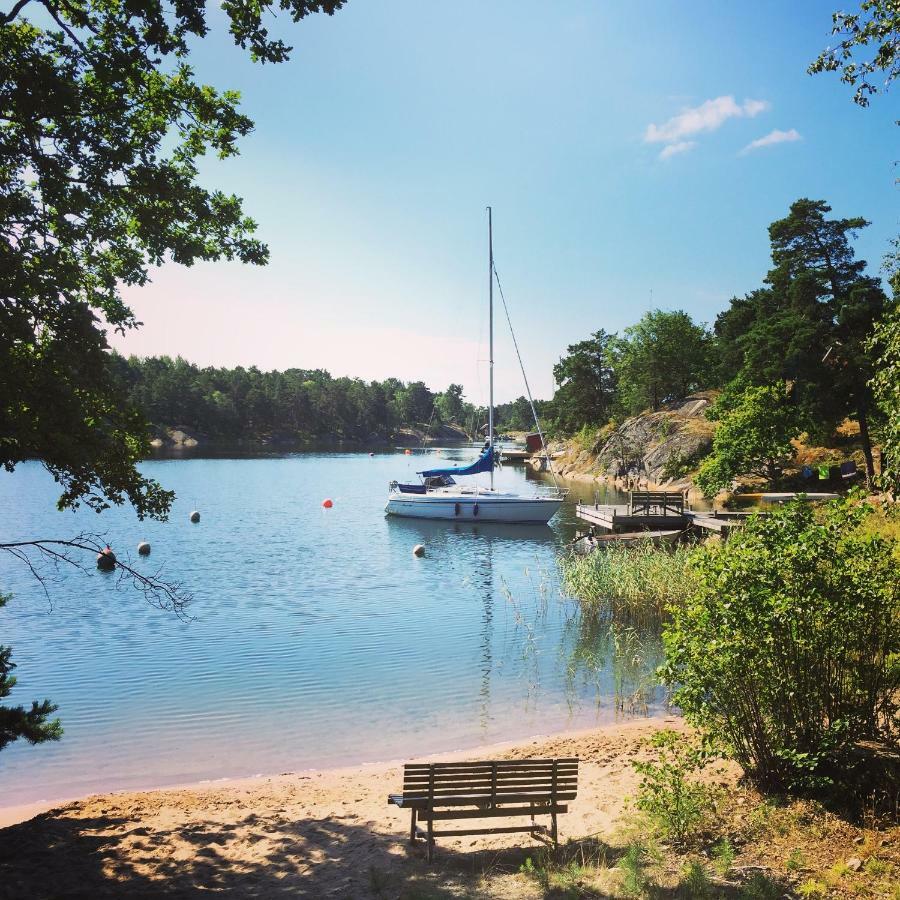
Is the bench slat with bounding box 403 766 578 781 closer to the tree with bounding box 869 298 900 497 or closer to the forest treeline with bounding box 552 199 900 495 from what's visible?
the tree with bounding box 869 298 900 497

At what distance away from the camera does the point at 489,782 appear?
836 centimetres

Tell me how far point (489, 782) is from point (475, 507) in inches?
1442

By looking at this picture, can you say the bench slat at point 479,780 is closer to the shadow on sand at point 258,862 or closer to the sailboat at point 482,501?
the shadow on sand at point 258,862

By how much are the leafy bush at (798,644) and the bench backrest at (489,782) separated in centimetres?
183

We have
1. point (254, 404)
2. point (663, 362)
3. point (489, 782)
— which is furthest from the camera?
point (254, 404)

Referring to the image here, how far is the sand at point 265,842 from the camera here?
759 centimetres

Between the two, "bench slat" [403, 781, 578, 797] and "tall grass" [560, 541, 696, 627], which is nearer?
"bench slat" [403, 781, 578, 797]

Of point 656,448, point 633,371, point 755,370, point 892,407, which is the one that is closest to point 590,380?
point 633,371

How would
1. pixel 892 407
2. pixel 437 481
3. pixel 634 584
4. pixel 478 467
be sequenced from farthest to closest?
1. pixel 437 481
2. pixel 478 467
3. pixel 634 584
4. pixel 892 407

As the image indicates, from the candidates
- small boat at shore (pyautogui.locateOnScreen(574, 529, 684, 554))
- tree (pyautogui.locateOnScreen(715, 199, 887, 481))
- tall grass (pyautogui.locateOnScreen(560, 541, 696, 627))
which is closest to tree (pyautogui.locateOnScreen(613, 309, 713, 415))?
tree (pyautogui.locateOnScreen(715, 199, 887, 481))

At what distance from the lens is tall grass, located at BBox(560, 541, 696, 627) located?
21422 mm

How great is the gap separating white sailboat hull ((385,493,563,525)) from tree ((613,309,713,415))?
1476 inches

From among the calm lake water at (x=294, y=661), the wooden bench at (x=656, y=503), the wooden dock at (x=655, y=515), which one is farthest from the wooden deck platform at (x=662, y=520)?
the calm lake water at (x=294, y=661)

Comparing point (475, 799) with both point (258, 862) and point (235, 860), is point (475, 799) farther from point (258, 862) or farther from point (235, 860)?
point (235, 860)
